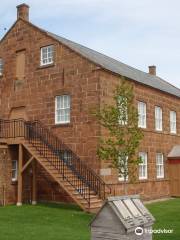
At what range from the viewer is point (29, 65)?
77.8 ft

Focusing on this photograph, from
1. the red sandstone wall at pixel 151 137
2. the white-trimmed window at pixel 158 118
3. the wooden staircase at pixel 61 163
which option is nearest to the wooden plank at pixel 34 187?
the wooden staircase at pixel 61 163

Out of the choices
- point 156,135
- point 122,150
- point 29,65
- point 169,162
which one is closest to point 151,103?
point 156,135

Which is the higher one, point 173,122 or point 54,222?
point 173,122

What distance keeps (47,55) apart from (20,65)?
2.28m

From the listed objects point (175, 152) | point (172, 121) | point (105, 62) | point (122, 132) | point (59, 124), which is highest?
point (105, 62)

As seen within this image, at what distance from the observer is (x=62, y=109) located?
71.8 ft

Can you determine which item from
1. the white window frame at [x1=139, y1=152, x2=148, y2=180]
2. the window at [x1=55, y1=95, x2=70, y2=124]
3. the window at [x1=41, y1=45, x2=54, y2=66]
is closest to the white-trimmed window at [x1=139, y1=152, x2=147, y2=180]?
the white window frame at [x1=139, y1=152, x2=148, y2=180]

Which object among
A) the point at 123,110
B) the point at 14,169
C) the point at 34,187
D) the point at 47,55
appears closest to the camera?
the point at 123,110

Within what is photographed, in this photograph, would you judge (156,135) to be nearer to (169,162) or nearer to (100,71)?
(169,162)

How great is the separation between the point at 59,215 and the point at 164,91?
13257 millimetres

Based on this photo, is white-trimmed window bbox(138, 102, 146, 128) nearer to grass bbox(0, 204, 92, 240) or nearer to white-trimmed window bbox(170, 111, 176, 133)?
white-trimmed window bbox(170, 111, 176, 133)

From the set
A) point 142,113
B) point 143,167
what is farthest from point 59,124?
point 143,167

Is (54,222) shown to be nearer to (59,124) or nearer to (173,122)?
(59,124)

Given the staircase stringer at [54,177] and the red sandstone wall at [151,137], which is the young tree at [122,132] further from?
the red sandstone wall at [151,137]
